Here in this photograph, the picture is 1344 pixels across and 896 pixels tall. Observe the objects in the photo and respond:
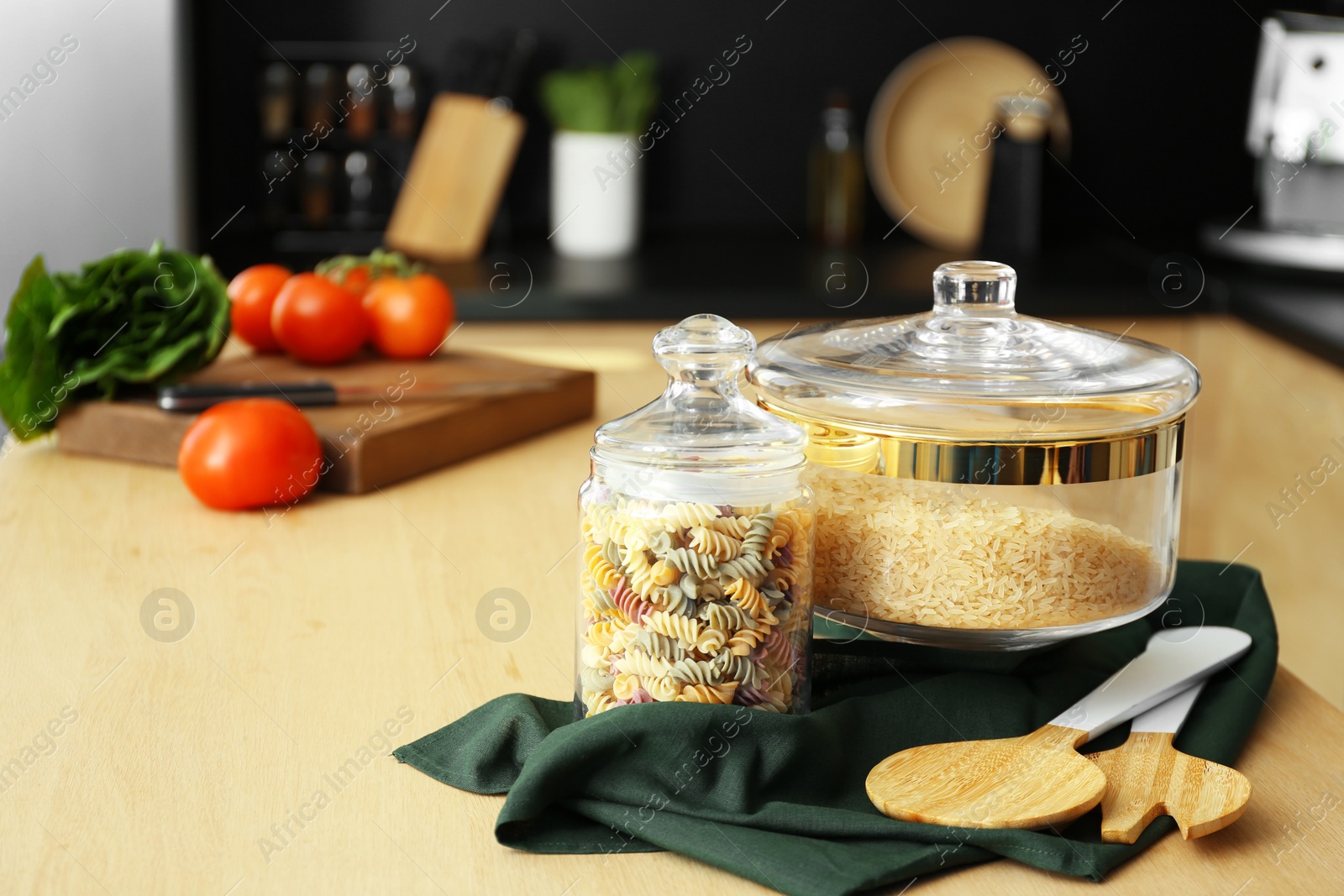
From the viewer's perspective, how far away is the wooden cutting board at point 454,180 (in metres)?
2.50

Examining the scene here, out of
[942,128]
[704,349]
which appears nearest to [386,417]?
[704,349]

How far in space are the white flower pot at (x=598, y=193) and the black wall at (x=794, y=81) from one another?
223 mm

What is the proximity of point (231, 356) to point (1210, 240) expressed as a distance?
1.67m

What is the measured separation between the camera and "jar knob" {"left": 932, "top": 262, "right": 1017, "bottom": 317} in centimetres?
72

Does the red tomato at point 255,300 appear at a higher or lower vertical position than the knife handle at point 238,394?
higher

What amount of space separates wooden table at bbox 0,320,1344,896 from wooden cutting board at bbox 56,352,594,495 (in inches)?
1.0

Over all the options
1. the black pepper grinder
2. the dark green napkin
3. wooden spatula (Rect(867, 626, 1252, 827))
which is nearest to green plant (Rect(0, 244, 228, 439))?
the dark green napkin

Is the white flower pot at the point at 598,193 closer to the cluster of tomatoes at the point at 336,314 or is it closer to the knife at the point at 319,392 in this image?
the cluster of tomatoes at the point at 336,314

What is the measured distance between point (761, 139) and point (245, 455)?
190cm

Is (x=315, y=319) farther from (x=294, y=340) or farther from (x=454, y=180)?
(x=454, y=180)

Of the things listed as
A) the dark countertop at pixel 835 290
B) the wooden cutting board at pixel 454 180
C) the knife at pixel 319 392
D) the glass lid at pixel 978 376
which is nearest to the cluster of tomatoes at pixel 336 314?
the knife at pixel 319 392

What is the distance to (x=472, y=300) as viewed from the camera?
2.13 metres

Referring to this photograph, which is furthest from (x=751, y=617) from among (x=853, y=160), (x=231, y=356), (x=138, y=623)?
(x=853, y=160)

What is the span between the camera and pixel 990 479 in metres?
0.67
